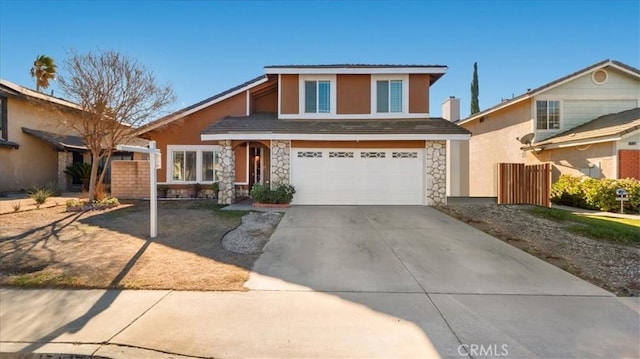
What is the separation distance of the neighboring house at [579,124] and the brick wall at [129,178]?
791 inches

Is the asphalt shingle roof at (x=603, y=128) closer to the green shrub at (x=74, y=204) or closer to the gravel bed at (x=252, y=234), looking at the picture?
the gravel bed at (x=252, y=234)

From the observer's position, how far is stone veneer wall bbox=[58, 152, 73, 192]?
21.1 meters

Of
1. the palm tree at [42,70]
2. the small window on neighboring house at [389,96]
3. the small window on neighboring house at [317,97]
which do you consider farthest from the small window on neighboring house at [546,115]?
the palm tree at [42,70]

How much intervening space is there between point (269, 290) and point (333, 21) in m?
12.2

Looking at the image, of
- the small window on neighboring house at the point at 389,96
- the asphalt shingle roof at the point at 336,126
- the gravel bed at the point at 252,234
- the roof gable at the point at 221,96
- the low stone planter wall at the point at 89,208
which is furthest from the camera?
the roof gable at the point at 221,96

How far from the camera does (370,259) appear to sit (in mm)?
6449

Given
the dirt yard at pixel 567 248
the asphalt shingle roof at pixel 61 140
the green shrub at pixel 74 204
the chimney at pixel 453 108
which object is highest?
the chimney at pixel 453 108

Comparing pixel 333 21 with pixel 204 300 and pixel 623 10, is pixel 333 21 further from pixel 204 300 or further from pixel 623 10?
pixel 204 300

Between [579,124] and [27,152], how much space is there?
32.2 metres

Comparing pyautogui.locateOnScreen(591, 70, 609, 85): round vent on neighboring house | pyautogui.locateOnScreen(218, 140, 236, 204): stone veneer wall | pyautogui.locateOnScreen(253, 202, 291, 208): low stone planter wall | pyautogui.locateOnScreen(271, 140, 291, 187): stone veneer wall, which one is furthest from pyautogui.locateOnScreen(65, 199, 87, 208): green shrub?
pyautogui.locateOnScreen(591, 70, 609, 85): round vent on neighboring house

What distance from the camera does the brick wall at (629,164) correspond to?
1326cm

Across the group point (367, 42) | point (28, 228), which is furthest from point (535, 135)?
Result: point (28, 228)

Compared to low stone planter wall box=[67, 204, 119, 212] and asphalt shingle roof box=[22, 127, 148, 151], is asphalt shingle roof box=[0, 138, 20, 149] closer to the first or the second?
asphalt shingle roof box=[22, 127, 148, 151]

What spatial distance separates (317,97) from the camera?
1477 cm
